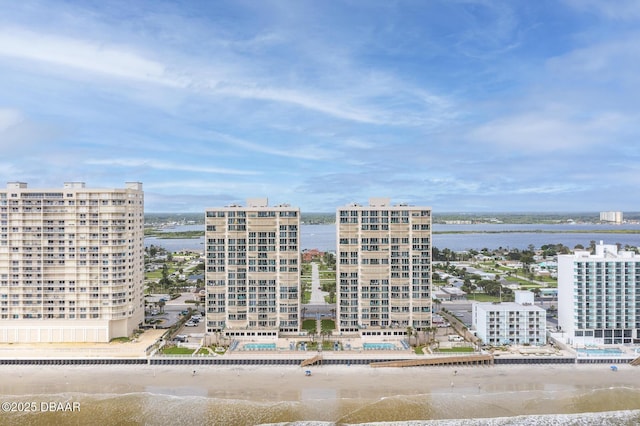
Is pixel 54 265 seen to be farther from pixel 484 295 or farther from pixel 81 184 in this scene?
pixel 484 295

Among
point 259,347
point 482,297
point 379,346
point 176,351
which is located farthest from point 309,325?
point 482,297

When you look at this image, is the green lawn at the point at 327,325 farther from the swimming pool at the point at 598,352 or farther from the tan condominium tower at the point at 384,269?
the swimming pool at the point at 598,352

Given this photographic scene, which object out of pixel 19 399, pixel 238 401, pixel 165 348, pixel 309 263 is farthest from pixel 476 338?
pixel 309 263

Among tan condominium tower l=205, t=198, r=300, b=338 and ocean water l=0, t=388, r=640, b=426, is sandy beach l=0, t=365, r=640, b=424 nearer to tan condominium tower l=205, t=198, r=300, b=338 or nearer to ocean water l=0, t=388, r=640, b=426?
ocean water l=0, t=388, r=640, b=426

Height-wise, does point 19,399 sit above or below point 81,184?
below

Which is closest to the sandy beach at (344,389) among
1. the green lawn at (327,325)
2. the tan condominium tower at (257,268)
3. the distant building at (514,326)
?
the distant building at (514,326)

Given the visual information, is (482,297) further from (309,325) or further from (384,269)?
(309,325)
